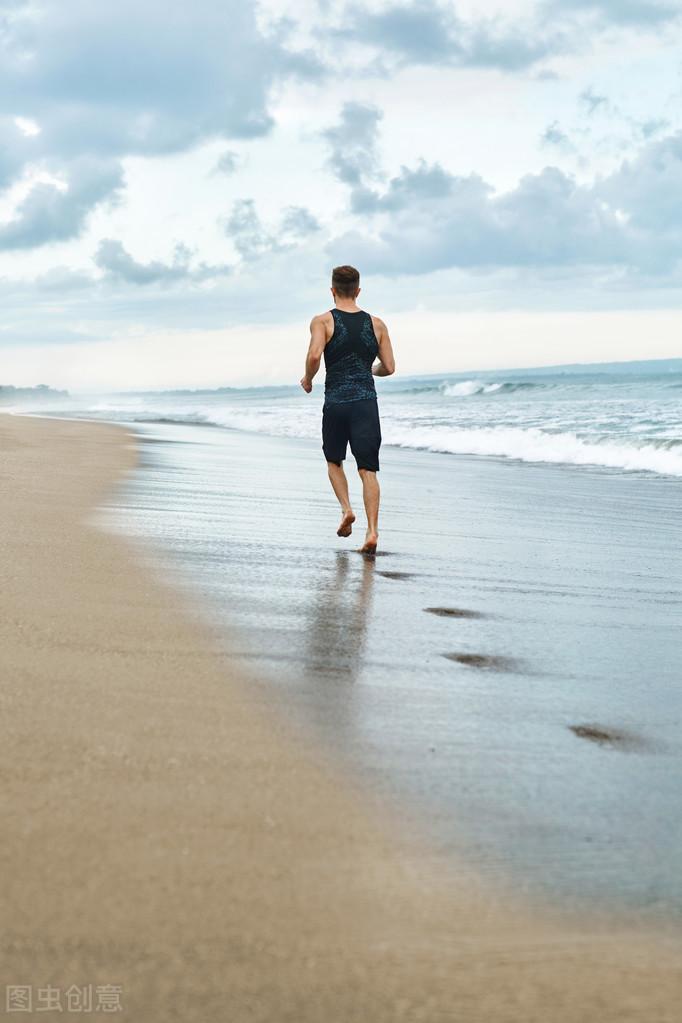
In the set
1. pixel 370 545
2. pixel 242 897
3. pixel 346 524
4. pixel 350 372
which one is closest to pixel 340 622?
pixel 370 545

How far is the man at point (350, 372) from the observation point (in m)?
7.01

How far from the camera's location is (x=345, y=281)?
23.0 feet

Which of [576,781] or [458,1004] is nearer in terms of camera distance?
[458,1004]

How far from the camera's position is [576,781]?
2607mm

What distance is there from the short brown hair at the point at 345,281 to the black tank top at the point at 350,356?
4.7 inches

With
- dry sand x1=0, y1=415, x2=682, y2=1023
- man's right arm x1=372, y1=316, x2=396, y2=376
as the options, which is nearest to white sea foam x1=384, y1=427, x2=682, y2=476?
man's right arm x1=372, y1=316, x2=396, y2=376

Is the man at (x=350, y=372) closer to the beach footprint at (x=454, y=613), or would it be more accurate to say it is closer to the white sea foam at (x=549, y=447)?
the beach footprint at (x=454, y=613)

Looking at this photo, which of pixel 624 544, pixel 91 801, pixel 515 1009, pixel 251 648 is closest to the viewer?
A: pixel 515 1009

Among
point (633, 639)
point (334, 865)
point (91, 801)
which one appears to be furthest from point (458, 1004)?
point (633, 639)

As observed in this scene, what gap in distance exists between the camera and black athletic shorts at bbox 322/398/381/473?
280 inches

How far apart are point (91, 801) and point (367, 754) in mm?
768

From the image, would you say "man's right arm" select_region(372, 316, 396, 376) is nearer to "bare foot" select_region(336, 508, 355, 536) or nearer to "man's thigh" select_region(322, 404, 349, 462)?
"man's thigh" select_region(322, 404, 349, 462)

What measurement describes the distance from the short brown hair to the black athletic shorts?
0.71 metres

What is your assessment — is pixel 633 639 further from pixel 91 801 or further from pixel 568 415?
pixel 568 415
